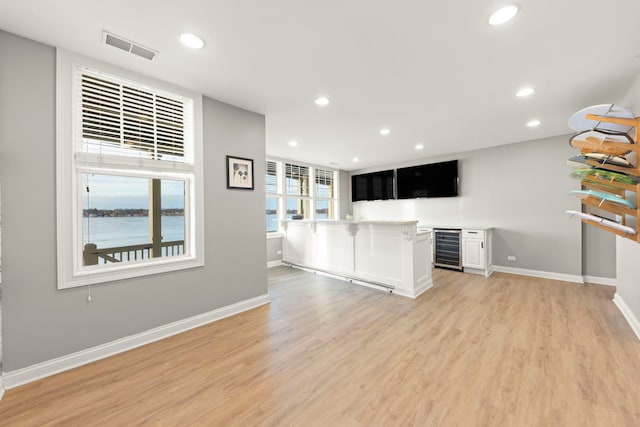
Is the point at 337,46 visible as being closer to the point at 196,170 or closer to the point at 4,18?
the point at 196,170

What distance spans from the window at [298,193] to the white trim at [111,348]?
323 cm

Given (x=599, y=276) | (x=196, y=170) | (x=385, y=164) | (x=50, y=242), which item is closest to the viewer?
(x=50, y=242)

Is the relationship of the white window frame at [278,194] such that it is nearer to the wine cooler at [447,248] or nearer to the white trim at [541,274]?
the wine cooler at [447,248]

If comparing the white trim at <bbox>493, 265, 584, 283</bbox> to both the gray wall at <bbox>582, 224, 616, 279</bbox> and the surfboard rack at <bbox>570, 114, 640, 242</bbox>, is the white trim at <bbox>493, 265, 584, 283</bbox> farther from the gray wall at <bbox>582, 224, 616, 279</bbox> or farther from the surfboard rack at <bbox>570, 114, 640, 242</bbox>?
the surfboard rack at <bbox>570, 114, 640, 242</bbox>

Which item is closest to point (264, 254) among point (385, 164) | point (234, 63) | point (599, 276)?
point (234, 63)

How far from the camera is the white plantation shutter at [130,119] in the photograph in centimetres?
221

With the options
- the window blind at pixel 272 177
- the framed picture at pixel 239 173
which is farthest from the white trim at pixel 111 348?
the window blind at pixel 272 177

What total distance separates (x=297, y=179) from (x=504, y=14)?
5339 mm

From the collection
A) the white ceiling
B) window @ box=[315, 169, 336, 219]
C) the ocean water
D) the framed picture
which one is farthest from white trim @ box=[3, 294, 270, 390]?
window @ box=[315, 169, 336, 219]

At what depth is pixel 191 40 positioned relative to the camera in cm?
194

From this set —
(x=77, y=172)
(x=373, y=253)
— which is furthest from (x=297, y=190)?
(x=77, y=172)

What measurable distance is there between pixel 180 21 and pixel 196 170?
4.62 ft

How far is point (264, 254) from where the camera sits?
135 inches

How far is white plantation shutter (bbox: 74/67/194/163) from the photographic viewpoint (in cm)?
221
